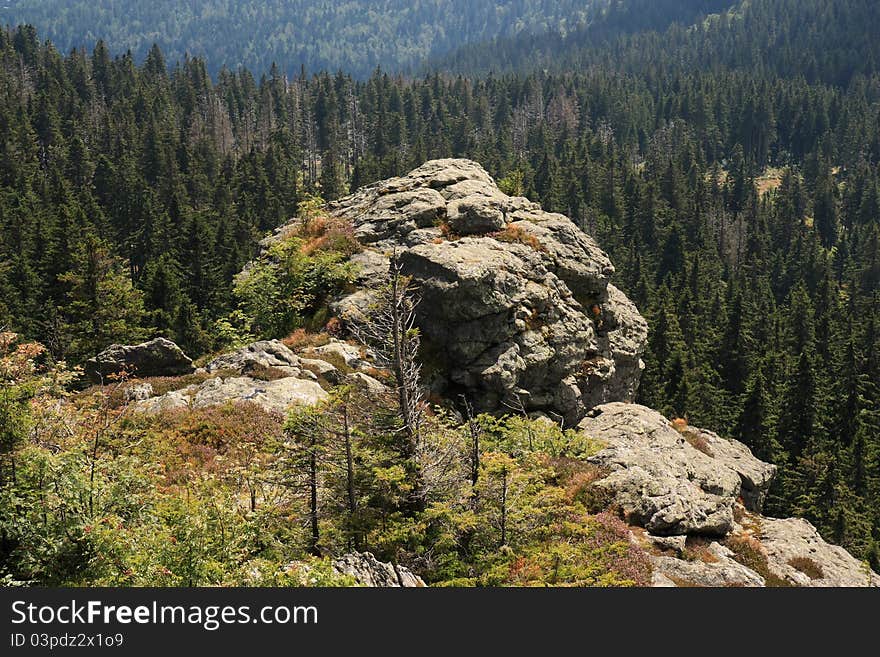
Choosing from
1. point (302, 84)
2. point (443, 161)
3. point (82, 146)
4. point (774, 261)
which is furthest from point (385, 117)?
point (443, 161)

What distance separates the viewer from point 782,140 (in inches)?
7717

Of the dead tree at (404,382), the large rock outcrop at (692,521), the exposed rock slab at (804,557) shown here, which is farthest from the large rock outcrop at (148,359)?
the exposed rock slab at (804,557)

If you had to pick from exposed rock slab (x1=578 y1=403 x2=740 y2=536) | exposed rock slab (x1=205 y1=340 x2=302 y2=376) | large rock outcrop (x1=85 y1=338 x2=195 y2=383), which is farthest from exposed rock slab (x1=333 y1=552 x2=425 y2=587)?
large rock outcrop (x1=85 y1=338 x2=195 y2=383)

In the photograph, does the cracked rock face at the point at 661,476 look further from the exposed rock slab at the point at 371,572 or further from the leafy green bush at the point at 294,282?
the leafy green bush at the point at 294,282

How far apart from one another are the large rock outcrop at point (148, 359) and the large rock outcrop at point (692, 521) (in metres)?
15.0

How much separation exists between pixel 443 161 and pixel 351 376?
1617cm

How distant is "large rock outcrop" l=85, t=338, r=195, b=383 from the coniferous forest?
3161 millimetres

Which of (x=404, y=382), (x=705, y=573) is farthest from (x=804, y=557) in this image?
A: (x=404, y=382)

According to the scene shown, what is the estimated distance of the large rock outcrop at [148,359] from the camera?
A: 25.3 m

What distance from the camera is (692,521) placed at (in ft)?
65.1

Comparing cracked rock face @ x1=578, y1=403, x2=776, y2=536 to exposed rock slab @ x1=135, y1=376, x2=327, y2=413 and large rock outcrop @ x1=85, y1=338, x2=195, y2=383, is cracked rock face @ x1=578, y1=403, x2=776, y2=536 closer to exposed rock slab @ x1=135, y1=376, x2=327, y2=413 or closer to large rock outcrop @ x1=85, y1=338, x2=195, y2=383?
exposed rock slab @ x1=135, y1=376, x2=327, y2=413

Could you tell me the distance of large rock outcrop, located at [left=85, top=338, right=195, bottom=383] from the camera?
83.0 ft

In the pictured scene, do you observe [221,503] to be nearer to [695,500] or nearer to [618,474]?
[618,474]

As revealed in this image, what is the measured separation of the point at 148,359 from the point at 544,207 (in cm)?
10166
